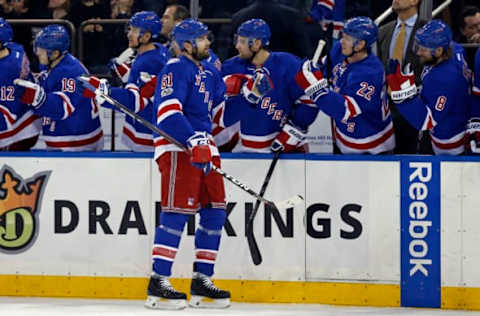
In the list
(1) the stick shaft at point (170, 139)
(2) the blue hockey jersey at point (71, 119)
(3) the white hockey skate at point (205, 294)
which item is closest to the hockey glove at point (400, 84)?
(1) the stick shaft at point (170, 139)

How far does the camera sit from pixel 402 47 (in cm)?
725

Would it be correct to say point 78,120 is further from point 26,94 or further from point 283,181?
point 283,181

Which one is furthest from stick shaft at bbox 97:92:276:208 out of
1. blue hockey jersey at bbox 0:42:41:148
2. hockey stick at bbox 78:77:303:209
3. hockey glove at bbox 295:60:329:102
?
blue hockey jersey at bbox 0:42:41:148

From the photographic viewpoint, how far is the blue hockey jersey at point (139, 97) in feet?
22.3

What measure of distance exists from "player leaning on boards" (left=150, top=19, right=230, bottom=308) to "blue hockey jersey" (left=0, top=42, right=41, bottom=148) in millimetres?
1054

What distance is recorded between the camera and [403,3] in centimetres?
730

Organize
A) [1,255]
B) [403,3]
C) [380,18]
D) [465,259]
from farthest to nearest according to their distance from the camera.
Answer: [380,18]
[403,3]
[1,255]
[465,259]

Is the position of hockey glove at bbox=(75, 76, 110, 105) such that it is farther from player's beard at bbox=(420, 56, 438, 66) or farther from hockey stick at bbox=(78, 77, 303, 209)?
player's beard at bbox=(420, 56, 438, 66)

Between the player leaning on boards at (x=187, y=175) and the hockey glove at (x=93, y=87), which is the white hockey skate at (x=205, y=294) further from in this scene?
the hockey glove at (x=93, y=87)

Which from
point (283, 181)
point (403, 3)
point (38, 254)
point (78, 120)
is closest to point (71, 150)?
point (78, 120)

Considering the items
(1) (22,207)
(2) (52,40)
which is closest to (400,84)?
(2) (52,40)

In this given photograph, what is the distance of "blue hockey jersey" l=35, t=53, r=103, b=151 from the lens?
704 centimetres

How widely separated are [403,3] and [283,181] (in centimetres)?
144

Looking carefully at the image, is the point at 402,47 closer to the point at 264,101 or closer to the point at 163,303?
the point at 264,101
